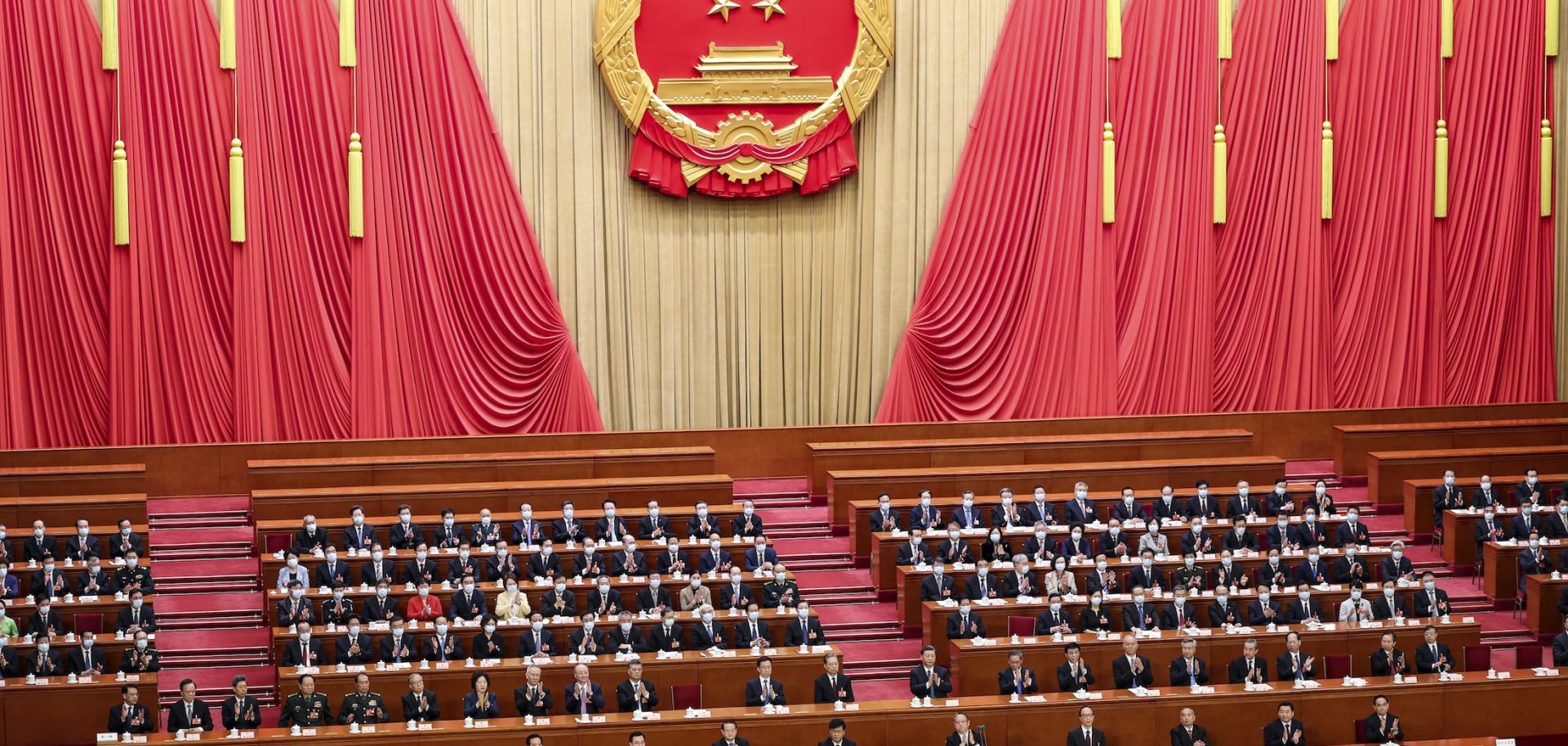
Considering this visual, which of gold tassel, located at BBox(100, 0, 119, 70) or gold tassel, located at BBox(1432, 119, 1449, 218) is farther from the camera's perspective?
gold tassel, located at BBox(1432, 119, 1449, 218)

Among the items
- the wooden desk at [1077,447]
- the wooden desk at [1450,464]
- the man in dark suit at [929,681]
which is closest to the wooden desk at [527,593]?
the man in dark suit at [929,681]

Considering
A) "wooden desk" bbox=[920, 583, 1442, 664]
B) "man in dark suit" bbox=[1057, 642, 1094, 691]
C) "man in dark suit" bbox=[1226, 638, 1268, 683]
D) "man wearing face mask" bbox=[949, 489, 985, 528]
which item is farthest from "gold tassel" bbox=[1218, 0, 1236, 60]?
"man in dark suit" bbox=[1057, 642, 1094, 691]

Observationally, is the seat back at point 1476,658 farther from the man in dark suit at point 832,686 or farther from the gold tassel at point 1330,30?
the gold tassel at point 1330,30

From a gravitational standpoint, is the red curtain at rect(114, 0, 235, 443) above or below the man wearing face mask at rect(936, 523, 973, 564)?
above

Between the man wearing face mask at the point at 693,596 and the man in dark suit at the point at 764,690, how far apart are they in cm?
95

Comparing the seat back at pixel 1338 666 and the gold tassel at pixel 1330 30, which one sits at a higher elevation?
the gold tassel at pixel 1330 30

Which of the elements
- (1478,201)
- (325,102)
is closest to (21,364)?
(325,102)

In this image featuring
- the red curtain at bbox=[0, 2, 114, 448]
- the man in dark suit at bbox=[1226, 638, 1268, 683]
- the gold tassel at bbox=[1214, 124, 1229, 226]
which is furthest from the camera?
the gold tassel at bbox=[1214, 124, 1229, 226]

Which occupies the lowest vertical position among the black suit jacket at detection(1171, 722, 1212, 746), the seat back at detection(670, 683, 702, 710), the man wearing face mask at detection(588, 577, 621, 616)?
the black suit jacket at detection(1171, 722, 1212, 746)

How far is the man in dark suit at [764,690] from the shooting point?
8.23 m

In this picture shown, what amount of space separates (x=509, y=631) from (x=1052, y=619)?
245 cm

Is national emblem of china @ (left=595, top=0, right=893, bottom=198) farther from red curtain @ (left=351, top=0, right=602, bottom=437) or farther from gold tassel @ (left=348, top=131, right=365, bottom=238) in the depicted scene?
gold tassel @ (left=348, top=131, right=365, bottom=238)

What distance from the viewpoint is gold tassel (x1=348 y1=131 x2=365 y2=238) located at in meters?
10.8

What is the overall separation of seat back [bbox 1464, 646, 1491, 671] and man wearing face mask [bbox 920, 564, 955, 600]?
7.69 feet
